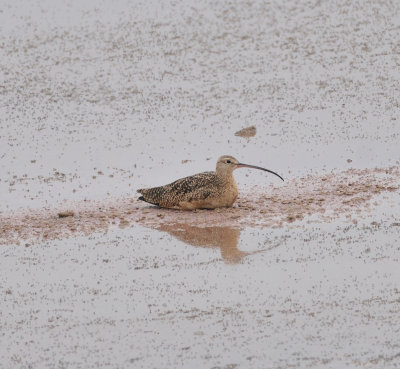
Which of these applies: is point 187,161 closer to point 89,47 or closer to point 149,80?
point 149,80

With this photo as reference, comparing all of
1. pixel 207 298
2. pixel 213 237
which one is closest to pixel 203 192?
pixel 213 237

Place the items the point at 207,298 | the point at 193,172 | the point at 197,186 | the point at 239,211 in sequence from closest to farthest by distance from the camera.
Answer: the point at 207,298
the point at 239,211
the point at 197,186
the point at 193,172

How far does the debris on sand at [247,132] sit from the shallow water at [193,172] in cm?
20

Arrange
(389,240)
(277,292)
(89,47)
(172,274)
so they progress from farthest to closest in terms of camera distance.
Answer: (89,47), (389,240), (172,274), (277,292)

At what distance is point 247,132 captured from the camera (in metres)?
23.6

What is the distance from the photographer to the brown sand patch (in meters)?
16.5

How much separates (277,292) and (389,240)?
322 cm

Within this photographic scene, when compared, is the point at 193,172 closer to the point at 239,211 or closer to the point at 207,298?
the point at 239,211

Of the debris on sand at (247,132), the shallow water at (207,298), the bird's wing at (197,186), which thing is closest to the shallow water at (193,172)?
the shallow water at (207,298)

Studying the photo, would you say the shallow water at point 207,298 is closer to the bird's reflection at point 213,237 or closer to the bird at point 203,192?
the bird's reflection at point 213,237

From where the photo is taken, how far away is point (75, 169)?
21609 millimetres

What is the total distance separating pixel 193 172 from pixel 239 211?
3757 mm

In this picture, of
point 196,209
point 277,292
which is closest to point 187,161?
point 196,209

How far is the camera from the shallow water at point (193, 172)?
34.9 ft
